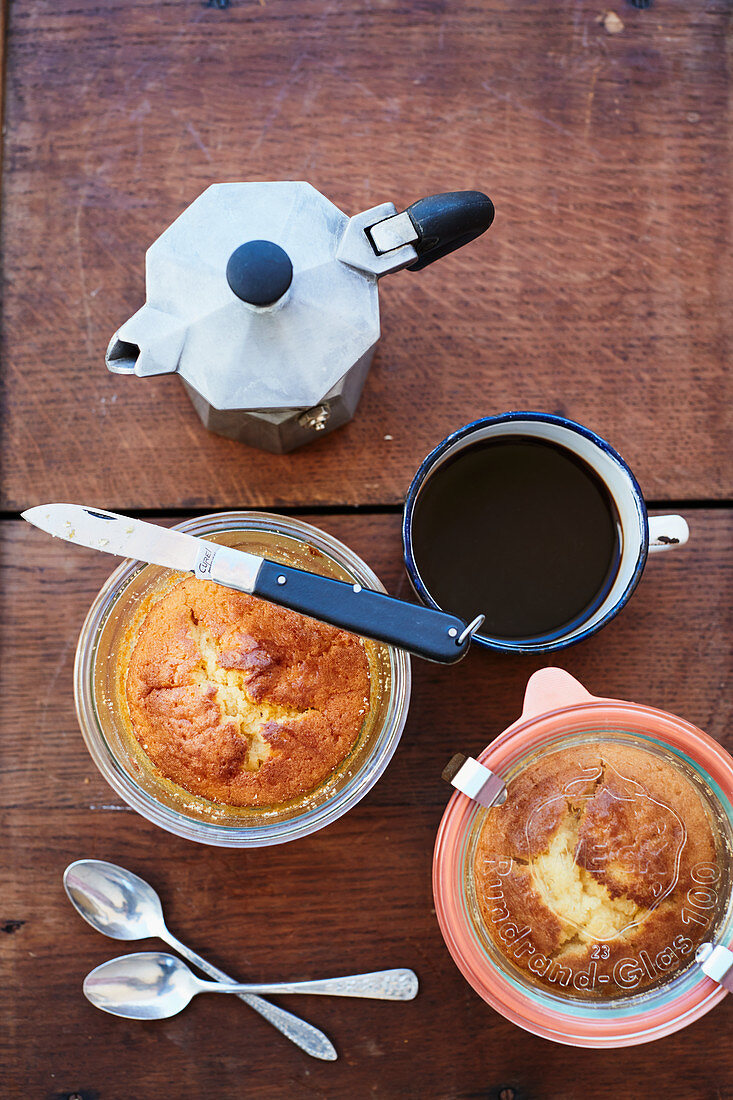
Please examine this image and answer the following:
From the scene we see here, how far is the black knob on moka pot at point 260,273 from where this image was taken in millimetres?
820

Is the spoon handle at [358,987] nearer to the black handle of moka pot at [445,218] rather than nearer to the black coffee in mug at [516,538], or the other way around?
the black coffee in mug at [516,538]

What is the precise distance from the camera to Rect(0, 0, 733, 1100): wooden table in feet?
3.64

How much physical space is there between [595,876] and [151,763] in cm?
56

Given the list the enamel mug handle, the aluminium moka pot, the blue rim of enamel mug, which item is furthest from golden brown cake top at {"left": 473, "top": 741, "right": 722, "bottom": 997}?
the aluminium moka pot

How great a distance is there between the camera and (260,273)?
0.82 meters

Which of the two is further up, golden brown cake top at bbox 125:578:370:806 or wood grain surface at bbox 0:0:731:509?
wood grain surface at bbox 0:0:731:509

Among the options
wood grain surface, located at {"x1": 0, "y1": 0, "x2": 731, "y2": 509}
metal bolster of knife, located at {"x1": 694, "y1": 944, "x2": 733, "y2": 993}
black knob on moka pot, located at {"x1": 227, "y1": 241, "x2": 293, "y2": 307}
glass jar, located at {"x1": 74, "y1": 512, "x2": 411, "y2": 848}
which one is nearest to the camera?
black knob on moka pot, located at {"x1": 227, "y1": 241, "x2": 293, "y2": 307}

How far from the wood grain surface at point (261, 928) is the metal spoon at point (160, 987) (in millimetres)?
21

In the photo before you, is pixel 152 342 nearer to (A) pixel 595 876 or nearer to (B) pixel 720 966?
(A) pixel 595 876

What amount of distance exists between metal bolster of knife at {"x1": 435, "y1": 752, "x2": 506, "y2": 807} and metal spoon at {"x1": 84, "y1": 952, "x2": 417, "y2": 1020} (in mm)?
358

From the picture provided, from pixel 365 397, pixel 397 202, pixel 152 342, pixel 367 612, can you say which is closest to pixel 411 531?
pixel 367 612

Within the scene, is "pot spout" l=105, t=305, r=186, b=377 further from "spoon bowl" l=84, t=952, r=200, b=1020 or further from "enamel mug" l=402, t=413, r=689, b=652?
"spoon bowl" l=84, t=952, r=200, b=1020

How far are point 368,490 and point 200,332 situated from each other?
1.12ft

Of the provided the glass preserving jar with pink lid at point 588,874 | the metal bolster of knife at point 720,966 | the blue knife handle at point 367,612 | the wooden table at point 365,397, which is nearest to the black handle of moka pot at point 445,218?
the wooden table at point 365,397
